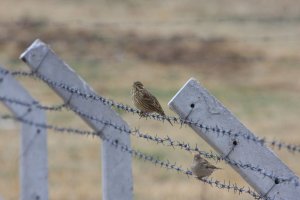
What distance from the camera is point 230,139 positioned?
5.01 metres

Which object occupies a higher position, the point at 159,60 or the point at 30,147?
the point at 159,60

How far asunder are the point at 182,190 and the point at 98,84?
2087 cm

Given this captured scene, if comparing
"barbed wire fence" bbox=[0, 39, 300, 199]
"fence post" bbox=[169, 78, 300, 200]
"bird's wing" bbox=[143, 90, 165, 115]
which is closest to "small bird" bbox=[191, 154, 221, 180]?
"barbed wire fence" bbox=[0, 39, 300, 199]

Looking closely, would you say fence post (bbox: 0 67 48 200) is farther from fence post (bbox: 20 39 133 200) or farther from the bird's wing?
fence post (bbox: 20 39 133 200)

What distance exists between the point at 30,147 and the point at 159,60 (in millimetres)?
34600

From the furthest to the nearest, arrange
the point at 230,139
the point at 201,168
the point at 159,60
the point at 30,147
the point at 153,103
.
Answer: the point at 159,60, the point at 30,147, the point at 153,103, the point at 201,168, the point at 230,139

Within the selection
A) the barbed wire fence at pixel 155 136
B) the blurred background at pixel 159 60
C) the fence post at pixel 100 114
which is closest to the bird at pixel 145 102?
the barbed wire fence at pixel 155 136

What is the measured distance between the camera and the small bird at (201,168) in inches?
242

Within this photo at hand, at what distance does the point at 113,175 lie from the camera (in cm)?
624

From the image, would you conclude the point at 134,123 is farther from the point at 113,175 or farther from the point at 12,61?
the point at 113,175

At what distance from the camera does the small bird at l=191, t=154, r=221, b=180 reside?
614 cm

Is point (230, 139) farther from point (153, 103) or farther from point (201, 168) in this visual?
point (153, 103)

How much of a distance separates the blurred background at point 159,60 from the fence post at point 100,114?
27.4 ft

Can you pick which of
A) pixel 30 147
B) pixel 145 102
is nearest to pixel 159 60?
pixel 30 147
